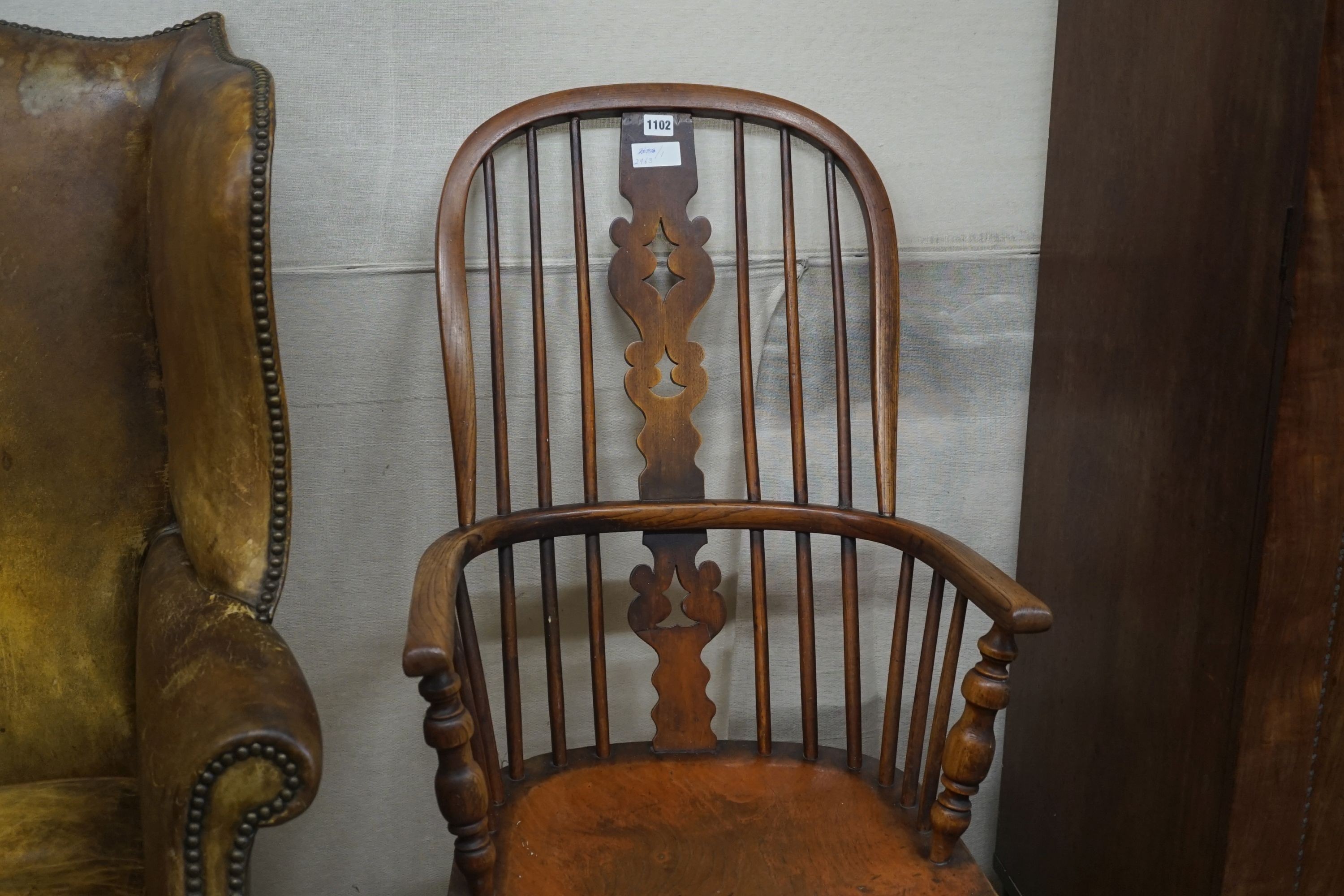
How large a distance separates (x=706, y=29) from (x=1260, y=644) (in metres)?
0.93

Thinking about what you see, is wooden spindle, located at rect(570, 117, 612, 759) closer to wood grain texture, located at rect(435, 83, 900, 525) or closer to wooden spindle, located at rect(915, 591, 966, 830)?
wood grain texture, located at rect(435, 83, 900, 525)

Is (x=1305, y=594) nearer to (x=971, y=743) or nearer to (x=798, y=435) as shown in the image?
(x=971, y=743)

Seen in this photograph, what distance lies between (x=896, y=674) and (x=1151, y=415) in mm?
410

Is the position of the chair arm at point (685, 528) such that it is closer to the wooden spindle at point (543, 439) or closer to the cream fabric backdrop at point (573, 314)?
the wooden spindle at point (543, 439)

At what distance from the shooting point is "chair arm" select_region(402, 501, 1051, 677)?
83 cm

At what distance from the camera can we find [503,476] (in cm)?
117

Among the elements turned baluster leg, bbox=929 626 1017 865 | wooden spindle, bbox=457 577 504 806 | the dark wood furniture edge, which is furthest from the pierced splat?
the dark wood furniture edge

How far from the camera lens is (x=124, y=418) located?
109 cm

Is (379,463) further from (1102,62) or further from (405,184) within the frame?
(1102,62)

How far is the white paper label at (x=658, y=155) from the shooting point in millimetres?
1240

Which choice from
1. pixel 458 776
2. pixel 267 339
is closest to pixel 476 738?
pixel 458 776

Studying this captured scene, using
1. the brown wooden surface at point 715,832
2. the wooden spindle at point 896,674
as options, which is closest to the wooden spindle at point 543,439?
the brown wooden surface at point 715,832

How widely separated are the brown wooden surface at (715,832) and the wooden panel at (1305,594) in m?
0.34

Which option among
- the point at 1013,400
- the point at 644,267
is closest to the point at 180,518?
the point at 644,267
